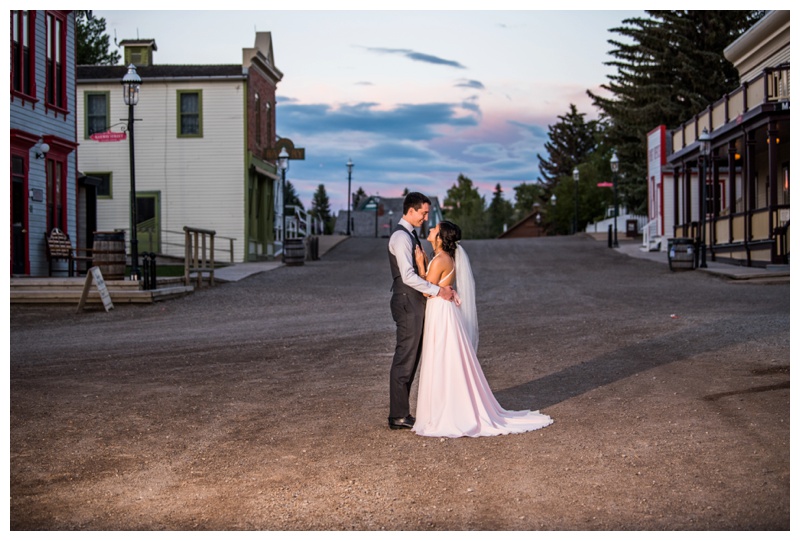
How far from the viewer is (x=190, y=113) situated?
33312 millimetres

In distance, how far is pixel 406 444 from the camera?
7148mm

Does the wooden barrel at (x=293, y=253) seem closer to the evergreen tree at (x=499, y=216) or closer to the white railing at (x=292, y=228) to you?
the white railing at (x=292, y=228)

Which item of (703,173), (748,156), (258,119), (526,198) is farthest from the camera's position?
(526,198)

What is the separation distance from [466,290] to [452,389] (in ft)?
2.77

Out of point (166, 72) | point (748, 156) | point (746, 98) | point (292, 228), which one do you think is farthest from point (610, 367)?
point (292, 228)

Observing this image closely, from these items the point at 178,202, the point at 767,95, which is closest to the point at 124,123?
the point at 178,202

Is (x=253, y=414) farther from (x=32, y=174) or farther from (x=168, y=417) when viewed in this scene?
(x=32, y=174)

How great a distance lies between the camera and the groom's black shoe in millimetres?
7602

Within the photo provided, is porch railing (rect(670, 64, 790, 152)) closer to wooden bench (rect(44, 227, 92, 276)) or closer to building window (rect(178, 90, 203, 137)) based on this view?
building window (rect(178, 90, 203, 137))

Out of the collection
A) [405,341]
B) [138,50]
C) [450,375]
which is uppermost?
[138,50]

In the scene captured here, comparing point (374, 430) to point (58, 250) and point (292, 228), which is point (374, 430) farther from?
point (292, 228)

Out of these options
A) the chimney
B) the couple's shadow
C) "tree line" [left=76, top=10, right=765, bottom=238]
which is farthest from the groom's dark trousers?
"tree line" [left=76, top=10, right=765, bottom=238]

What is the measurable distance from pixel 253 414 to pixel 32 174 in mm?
Result: 15856

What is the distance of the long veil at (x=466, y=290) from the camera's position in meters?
7.79
